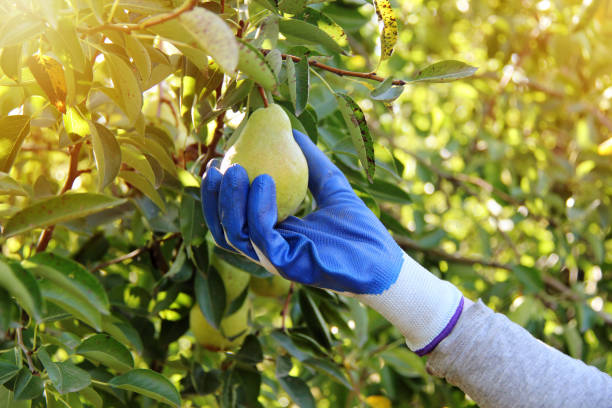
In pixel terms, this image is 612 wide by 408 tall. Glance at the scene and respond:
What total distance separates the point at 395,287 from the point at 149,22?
1.94ft

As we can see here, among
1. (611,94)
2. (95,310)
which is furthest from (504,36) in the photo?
(95,310)

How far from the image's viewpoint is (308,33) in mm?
982

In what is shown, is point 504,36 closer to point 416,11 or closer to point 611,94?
point 416,11

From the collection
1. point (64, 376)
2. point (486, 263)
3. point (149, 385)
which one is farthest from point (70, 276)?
point (486, 263)

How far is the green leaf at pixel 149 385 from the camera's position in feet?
3.06

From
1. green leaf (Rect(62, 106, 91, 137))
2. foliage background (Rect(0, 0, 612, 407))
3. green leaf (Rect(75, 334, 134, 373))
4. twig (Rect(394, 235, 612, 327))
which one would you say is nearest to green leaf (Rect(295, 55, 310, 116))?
foliage background (Rect(0, 0, 612, 407))

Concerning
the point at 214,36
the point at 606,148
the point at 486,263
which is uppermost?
the point at 214,36

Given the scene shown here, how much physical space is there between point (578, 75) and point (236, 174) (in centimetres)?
213

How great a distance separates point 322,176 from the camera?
1106mm

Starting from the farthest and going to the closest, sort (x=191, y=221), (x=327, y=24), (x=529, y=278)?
(x=529, y=278) < (x=191, y=221) < (x=327, y=24)

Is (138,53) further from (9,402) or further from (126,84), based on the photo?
(9,402)

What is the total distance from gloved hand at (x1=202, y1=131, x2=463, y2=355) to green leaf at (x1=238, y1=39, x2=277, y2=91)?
0.57ft

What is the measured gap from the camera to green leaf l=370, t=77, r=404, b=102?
886mm

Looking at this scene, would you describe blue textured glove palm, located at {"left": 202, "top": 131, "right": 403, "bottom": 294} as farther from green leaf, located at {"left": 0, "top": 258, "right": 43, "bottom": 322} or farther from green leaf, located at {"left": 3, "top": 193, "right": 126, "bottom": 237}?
green leaf, located at {"left": 0, "top": 258, "right": 43, "bottom": 322}
